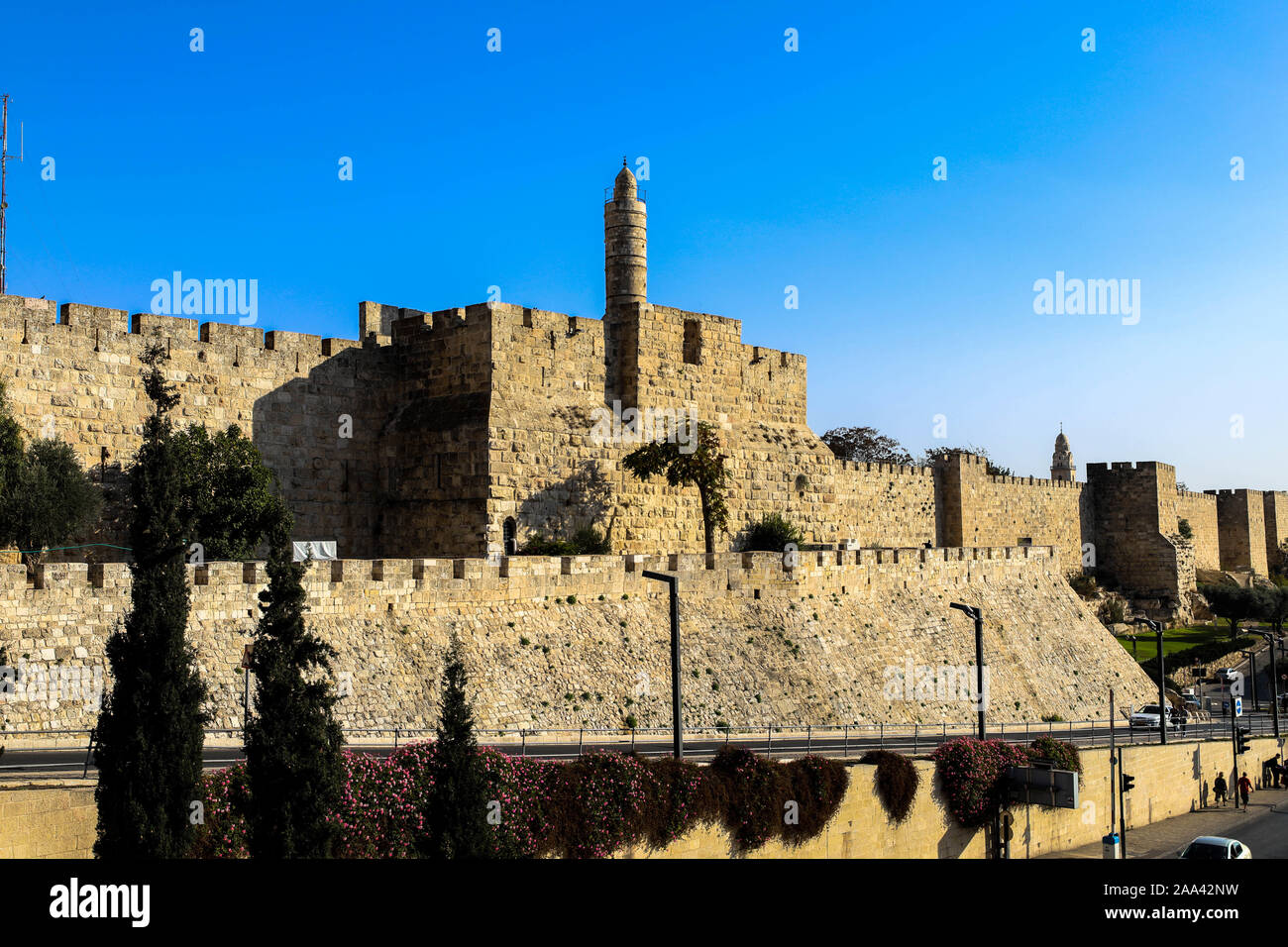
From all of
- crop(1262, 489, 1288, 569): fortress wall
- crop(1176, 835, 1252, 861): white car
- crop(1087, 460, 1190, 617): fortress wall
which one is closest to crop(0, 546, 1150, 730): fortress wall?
crop(1176, 835, 1252, 861): white car

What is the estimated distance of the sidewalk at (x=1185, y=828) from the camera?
2131cm

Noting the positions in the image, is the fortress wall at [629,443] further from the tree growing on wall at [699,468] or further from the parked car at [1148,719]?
the parked car at [1148,719]

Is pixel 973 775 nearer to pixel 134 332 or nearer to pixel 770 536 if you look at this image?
pixel 770 536

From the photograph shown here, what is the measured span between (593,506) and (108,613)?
40.8 feet

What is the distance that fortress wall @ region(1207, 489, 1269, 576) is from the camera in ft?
218

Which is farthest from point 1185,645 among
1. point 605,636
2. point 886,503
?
point 605,636

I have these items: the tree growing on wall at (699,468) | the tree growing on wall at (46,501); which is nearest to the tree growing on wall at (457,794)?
the tree growing on wall at (46,501)

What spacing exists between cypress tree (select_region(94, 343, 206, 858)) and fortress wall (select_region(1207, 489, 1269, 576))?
65.3 metres

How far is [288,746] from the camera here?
11.5 meters

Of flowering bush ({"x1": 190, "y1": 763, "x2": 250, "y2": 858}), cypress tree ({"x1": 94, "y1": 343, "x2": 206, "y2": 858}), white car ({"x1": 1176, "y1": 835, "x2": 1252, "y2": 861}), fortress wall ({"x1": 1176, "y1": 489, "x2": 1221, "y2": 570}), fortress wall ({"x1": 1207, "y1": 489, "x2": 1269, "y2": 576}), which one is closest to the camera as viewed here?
cypress tree ({"x1": 94, "y1": 343, "x2": 206, "y2": 858})

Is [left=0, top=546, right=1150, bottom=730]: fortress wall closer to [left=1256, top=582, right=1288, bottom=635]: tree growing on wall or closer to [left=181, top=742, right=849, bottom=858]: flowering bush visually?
[left=181, top=742, right=849, bottom=858]: flowering bush

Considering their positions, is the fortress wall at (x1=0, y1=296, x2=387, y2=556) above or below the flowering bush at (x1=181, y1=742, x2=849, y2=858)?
above
